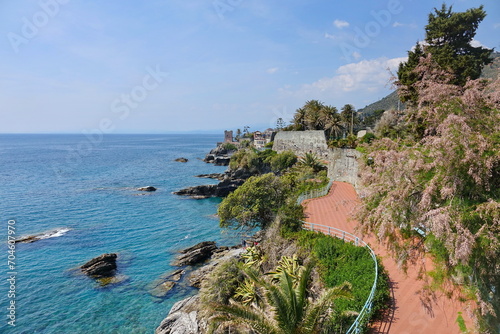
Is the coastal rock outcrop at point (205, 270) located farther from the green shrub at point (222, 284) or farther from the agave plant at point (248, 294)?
the agave plant at point (248, 294)

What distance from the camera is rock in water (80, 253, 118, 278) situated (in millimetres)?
23359

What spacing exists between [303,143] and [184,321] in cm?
4336

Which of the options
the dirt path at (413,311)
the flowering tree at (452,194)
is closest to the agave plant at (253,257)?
the dirt path at (413,311)

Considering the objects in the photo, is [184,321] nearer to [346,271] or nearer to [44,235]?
[346,271]

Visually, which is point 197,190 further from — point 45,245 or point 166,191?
point 45,245

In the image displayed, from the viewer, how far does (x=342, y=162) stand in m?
36.4

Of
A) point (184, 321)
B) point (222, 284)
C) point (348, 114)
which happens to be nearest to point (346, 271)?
point (222, 284)

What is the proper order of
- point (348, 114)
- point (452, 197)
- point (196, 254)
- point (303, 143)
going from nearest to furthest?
point (452, 197) → point (196, 254) → point (348, 114) → point (303, 143)

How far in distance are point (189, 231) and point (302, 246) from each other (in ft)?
62.0

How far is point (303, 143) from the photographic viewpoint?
2168 inches

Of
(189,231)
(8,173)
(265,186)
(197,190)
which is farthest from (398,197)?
(8,173)

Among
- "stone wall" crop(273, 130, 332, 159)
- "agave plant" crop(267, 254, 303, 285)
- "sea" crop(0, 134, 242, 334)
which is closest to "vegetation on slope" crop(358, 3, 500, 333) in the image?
"agave plant" crop(267, 254, 303, 285)

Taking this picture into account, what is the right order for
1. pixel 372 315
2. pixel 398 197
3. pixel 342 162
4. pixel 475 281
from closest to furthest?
pixel 475 281, pixel 398 197, pixel 372 315, pixel 342 162

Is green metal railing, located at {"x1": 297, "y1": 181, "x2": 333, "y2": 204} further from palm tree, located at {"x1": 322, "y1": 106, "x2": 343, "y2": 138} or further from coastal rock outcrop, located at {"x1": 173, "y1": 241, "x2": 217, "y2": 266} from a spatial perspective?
palm tree, located at {"x1": 322, "y1": 106, "x2": 343, "y2": 138}
